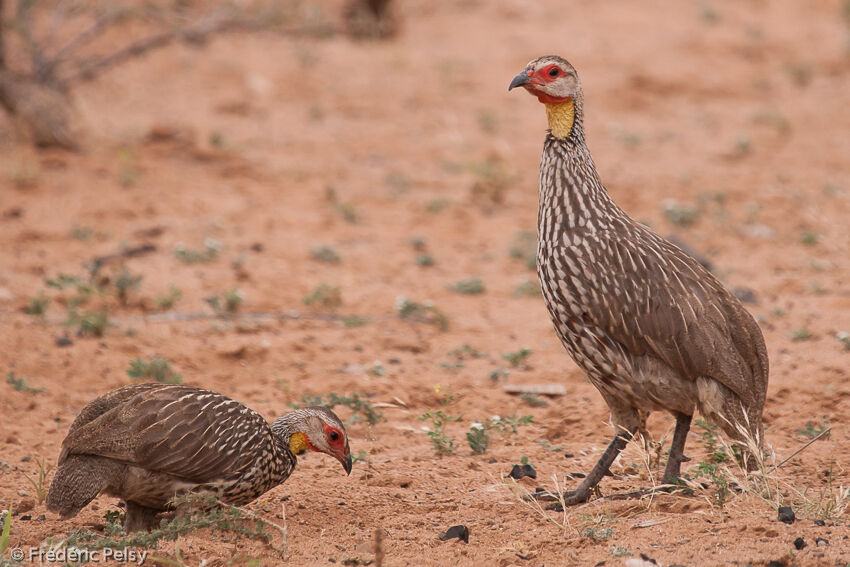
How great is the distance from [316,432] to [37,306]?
3.31m

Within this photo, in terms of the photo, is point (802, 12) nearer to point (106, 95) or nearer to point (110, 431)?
point (106, 95)

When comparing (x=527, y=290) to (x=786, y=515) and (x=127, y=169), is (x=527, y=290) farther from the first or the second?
(x=127, y=169)

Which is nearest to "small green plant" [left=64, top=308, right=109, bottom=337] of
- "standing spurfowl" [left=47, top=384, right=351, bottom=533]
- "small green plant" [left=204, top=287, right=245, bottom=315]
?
"small green plant" [left=204, top=287, right=245, bottom=315]

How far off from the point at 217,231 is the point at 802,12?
13272 millimetres

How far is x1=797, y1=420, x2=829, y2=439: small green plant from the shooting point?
561 cm

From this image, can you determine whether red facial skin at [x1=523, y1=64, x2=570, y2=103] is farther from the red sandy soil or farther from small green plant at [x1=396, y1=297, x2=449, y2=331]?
small green plant at [x1=396, y1=297, x2=449, y2=331]

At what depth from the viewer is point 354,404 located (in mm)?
6074

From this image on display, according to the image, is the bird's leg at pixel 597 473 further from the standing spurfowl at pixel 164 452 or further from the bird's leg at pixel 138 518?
the bird's leg at pixel 138 518

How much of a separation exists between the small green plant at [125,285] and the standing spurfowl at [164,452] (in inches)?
117

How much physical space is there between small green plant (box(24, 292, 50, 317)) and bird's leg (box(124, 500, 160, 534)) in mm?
3065

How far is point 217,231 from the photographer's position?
959cm

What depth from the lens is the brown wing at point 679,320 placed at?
465cm

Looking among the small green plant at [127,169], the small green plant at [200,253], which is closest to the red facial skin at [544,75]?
the small green plant at [200,253]

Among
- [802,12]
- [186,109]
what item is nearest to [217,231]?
[186,109]
